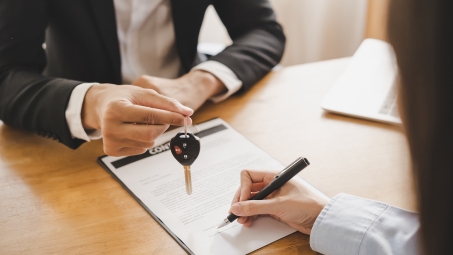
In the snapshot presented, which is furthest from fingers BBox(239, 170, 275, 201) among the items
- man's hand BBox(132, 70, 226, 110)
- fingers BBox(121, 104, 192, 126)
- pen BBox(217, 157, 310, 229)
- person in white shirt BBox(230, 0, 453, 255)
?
person in white shirt BBox(230, 0, 453, 255)

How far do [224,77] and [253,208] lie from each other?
47 centimetres

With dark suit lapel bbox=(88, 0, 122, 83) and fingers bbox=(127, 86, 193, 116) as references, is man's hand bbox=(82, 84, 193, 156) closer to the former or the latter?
fingers bbox=(127, 86, 193, 116)

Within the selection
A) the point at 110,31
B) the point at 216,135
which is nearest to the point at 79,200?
the point at 216,135

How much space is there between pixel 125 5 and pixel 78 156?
0.48 meters

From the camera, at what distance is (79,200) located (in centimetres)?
86

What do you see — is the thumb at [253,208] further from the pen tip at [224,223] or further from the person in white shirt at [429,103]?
the person in white shirt at [429,103]

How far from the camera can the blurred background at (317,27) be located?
2.27 metres

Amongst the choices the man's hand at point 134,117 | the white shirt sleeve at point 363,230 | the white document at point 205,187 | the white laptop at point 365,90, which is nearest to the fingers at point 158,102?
the man's hand at point 134,117

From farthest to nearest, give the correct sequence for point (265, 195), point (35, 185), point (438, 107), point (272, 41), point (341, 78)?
point (272, 41) < point (341, 78) < point (35, 185) < point (265, 195) < point (438, 107)

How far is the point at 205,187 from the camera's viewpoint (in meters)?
0.88

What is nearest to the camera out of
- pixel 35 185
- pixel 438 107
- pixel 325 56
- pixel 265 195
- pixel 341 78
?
pixel 438 107

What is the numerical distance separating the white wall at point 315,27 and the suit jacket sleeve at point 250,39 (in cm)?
83

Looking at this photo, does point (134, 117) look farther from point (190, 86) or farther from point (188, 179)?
point (190, 86)

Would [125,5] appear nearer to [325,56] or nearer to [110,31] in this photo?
[110,31]
